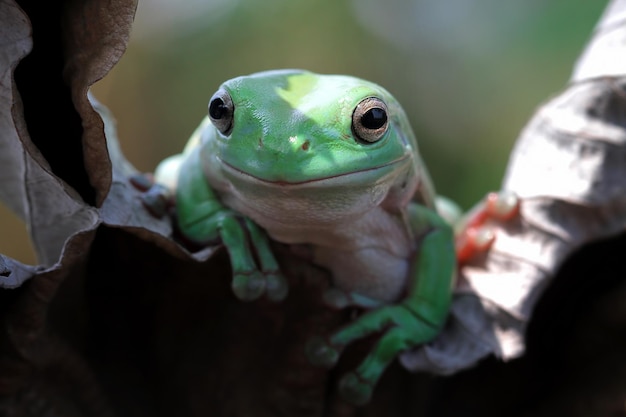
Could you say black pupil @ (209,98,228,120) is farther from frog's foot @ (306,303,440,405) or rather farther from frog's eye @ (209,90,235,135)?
frog's foot @ (306,303,440,405)

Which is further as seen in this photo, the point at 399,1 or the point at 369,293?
the point at 399,1

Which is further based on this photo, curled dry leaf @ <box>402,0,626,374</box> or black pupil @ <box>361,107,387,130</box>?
curled dry leaf @ <box>402,0,626,374</box>

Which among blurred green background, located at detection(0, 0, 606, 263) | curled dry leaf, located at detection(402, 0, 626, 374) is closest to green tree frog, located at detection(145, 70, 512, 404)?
curled dry leaf, located at detection(402, 0, 626, 374)

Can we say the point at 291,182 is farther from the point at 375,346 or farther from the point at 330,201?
the point at 375,346

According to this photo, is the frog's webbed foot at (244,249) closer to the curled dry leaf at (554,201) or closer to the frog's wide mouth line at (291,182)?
the frog's wide mouth line at (291,182)


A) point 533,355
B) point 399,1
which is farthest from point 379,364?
point 399,1

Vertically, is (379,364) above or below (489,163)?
above

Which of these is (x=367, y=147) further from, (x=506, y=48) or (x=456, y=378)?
(x=506, y=48)
